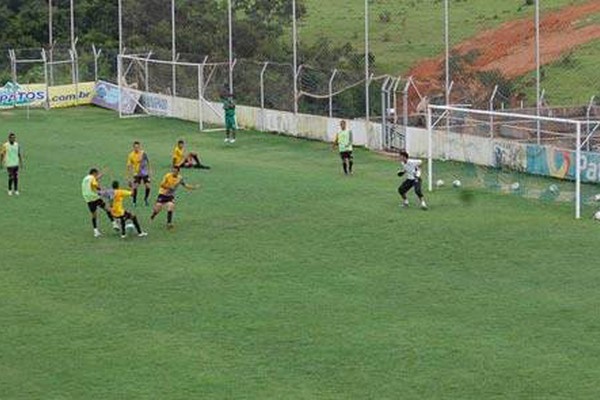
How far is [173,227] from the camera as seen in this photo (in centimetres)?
3456

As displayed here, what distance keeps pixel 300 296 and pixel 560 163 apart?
15.1 m

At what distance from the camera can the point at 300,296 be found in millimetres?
27172

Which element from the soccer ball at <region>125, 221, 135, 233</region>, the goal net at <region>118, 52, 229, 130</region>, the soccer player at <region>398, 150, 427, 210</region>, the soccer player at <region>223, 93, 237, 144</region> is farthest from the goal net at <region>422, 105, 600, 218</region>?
the goal net at <region>118, 52, 229, 130</region>

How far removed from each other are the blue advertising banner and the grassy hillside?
1802 centimetres

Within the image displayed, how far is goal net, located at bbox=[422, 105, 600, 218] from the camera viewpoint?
3816cm

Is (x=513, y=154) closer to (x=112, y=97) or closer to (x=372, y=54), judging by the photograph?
(x=372, y=54)

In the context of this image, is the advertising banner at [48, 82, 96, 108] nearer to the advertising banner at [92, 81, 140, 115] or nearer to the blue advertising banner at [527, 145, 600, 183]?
the advertising banner at [92, 81, 140, 115]

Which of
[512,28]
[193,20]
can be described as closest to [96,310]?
[512,28]

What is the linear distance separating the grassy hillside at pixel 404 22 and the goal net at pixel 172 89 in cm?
671

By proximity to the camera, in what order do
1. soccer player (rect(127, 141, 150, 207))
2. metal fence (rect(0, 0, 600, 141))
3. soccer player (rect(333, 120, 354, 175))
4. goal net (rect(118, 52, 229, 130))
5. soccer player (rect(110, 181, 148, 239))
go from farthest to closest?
goal net (rect(118, 52, 229, 130)) → metal fence (rect(0, 0, 600, 141)) → soccer player (rect(333, 120, 354, 175)) → soccer player (rect(127, 141, 150, 207)) → soccer player (rect(110, 181, 148, 239))

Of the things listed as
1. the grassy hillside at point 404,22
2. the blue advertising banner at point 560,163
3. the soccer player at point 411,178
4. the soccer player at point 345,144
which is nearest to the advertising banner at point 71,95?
the grassy hillside at point 404,22

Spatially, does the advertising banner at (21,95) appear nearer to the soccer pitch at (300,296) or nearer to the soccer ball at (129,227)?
the soccer pitch at (300,296)

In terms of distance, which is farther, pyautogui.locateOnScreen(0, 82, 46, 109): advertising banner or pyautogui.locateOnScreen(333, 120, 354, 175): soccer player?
pyautogui.locateOnScreen(0, 82, 46, 109): advertising banner

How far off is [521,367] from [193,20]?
47.6 meters
